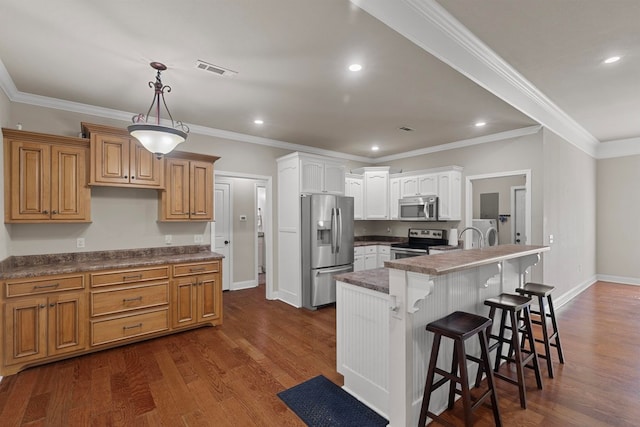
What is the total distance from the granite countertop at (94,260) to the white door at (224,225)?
143 cm

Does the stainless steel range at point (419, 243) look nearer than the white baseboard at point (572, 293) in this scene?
No

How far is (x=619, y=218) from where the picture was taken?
6125 mm

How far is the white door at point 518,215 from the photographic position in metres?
5.47

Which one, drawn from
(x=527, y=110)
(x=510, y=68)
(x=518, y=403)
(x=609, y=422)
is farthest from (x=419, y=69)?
(x=609, y=422)

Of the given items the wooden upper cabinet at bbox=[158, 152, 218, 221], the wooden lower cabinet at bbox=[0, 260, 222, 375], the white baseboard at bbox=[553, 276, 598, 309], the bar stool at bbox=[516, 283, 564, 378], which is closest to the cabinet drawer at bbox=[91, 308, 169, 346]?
the wooden lower cabinet at bbox=[0, 260, 222, 375]

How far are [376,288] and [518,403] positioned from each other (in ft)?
4.76

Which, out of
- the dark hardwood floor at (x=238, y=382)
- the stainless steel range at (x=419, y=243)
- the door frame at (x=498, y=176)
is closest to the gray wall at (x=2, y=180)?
the dark hardwood floor at (x=238, y=382)

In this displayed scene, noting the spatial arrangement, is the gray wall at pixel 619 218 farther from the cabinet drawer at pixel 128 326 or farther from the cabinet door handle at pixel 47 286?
the cabinet door handle at pixel 47 286

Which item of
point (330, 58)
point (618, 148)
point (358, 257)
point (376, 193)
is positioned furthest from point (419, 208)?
point (618, 148)

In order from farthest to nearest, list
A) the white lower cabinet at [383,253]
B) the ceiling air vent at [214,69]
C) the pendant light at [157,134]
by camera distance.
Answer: the white lower cabinet at [383,253] < the ceiling air vent at [214,69] < the pendant light at [157,134]

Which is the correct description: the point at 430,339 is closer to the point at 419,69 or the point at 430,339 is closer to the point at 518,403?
the point at 518,403

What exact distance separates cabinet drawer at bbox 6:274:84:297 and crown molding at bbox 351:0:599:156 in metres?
3.50

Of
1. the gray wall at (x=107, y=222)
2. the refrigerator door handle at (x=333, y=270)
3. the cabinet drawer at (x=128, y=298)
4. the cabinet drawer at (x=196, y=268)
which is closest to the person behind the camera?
the cabinet drawer at (x=128, y=298)

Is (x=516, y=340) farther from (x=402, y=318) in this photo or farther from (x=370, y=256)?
(x=370, y=256)
